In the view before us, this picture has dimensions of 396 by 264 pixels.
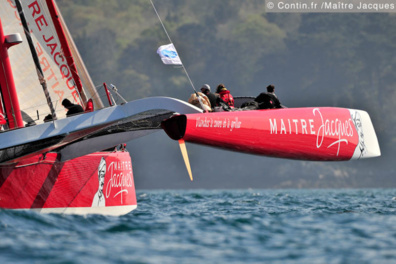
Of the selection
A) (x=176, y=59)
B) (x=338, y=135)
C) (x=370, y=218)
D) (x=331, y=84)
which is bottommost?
(x=370, y=218)

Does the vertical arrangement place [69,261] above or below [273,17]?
below

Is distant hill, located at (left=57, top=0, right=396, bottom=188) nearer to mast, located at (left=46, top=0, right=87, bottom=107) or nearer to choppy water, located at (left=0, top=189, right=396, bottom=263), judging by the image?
mast, located at (left=46, top=0, right=87, bottom=107)

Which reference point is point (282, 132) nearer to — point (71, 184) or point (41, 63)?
point (71, 184)

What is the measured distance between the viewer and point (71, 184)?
37.4 feet

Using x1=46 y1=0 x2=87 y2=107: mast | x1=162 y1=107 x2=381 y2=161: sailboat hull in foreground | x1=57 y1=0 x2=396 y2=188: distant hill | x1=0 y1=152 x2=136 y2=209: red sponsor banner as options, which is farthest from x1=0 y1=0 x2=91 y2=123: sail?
x1=57 y1=0 x2=396 y2=188: distant hill

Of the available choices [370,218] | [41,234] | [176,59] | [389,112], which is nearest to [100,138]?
[176,59]

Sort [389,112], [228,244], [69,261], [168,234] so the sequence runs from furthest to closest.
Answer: [389,112] < [168,234] < [228,244] < [69,261]

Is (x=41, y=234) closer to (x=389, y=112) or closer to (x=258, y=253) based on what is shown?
(x=258, y=253)

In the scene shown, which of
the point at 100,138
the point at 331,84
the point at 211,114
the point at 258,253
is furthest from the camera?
→ the point at 331,84

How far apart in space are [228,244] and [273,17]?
331 feet

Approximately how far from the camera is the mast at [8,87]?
1058 centimetres

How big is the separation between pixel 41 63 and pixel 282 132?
15.1 feet

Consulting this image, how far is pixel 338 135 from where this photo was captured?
11.3 metres

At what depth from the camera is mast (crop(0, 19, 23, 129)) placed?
1058 centimetres
